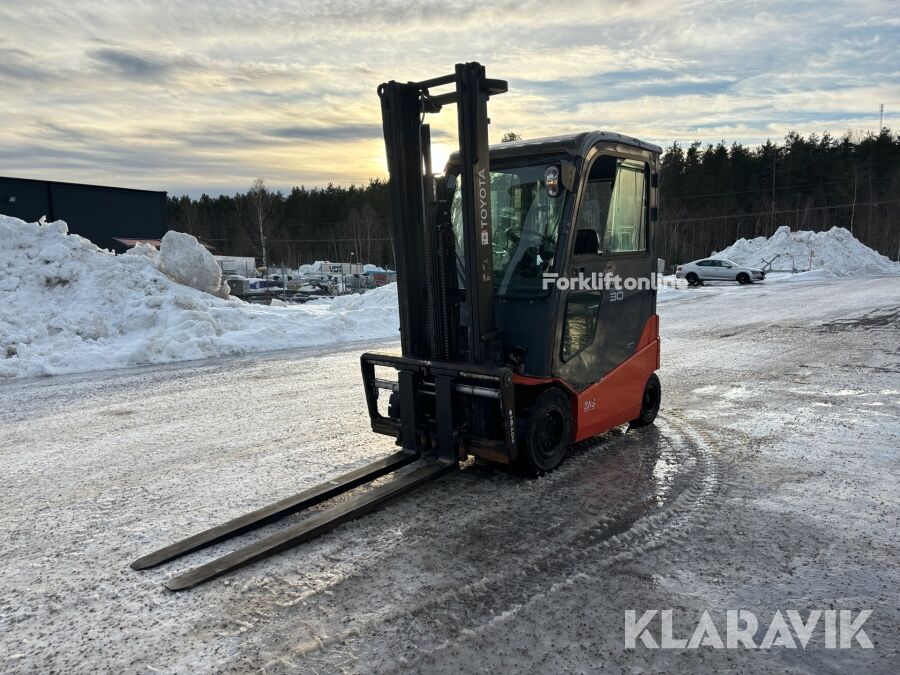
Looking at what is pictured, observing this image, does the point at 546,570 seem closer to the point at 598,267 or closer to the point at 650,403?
the point at 598,267

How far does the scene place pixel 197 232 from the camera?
78688mm

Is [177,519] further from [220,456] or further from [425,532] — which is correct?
[425,532]

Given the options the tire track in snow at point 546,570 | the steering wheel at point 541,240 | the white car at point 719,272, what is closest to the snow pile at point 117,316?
the steering wheel at point 541,240

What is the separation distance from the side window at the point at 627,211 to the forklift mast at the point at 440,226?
1.32 meters

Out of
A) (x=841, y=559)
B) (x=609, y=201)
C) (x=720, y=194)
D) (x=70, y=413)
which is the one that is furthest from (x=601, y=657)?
→ (x=720, y=194)

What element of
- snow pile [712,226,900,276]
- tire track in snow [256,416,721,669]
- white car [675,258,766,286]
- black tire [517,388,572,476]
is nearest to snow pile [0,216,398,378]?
black tire [517,388,572,476]

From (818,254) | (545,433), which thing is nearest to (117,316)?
(545,433)

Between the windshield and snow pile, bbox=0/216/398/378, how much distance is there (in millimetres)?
8360

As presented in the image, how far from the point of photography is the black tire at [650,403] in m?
6.69

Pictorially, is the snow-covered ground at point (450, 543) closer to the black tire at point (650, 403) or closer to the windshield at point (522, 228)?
the black tire at point (650, 403)

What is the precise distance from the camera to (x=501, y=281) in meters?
5.41

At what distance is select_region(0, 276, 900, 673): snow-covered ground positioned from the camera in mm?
3049

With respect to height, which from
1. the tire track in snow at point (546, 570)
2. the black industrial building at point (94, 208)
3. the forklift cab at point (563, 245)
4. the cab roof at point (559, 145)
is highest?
the black industrial building at point (94, 208)

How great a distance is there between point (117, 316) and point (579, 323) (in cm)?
1132
